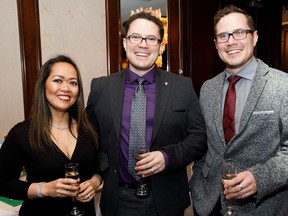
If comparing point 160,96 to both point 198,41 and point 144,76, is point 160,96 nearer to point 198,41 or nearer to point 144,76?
point 144,76

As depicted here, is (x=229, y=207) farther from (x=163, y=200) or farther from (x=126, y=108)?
(x=126, y=108)

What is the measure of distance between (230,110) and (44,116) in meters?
1.10

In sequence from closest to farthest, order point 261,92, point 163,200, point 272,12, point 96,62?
point 261,92 < point 163,200 < point 96,62 < point 272,12

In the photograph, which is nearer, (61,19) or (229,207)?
(229,207)

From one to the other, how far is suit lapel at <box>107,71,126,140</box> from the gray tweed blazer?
56 cm

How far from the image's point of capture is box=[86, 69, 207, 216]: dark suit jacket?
1.77 m

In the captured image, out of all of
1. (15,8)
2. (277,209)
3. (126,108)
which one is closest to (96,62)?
(15,8)

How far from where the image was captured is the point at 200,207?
1.86 metres

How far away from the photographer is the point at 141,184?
5.73 ft

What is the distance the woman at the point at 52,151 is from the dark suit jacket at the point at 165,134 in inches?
3.6

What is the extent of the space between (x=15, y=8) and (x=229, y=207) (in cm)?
241

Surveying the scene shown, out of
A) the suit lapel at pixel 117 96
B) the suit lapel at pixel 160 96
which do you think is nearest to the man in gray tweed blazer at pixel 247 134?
the suit lapel at pixel 160 96

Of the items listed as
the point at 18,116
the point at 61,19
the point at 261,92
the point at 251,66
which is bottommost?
the point at 18,116

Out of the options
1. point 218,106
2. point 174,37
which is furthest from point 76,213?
point 174,37
